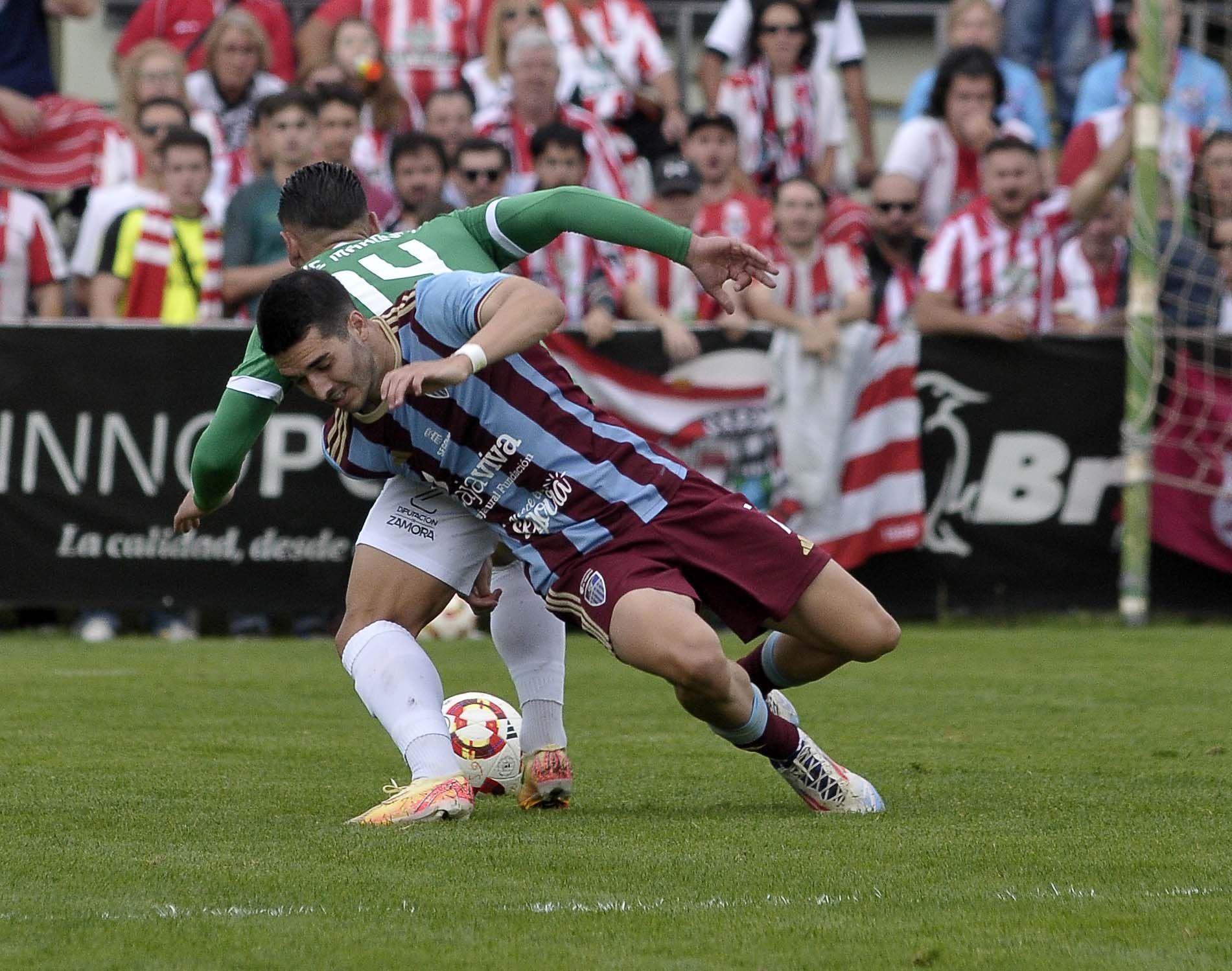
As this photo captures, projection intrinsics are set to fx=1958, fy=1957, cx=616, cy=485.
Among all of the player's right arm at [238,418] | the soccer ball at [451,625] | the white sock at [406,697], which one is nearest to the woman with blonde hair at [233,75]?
the soccer ball at [451,625]

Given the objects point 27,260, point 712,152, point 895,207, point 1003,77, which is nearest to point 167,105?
point 27,260

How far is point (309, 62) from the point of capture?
1223cm

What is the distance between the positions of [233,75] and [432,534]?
687 cm

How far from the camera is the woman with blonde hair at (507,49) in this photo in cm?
1176

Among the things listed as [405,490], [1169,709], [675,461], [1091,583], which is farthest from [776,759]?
[1091,583]

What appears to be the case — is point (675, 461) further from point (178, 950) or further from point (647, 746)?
point (178, 950)

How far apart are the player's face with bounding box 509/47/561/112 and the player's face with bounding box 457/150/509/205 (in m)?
0.93

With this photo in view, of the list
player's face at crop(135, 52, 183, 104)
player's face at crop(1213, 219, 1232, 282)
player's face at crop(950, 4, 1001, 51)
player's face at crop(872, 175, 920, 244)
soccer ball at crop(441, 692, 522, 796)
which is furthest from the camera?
player's face at crop(950, 4, 1001, 51)

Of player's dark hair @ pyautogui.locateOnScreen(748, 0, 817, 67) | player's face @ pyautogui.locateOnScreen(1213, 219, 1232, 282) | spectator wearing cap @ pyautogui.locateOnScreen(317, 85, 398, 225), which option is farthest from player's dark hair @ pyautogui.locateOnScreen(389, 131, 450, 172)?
player's face @ pyautogui.locateOnScreen(1213, 219, 1232, 282)

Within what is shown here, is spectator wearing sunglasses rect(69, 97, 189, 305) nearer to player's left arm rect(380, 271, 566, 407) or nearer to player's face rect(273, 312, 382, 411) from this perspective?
player's left arm rect(380, 271, 566, 407)

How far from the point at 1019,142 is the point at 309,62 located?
445cm

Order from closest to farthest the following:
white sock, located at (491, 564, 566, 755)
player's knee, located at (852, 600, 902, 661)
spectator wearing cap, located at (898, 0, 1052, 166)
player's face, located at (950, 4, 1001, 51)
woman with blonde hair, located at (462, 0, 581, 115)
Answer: player's knee, located at (852, 600, 902, 661), white sock, located at (491, 564, 566, 755), woman with blonde hair, located at (462, 0, 581, 115), spectator wearing cap, located at (898, 0, 1052, 166), player's face, located at (950, 4, 1001, 51)

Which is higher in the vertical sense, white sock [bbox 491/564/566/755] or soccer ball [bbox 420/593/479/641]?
white sock [bbox 491/564/566/755]

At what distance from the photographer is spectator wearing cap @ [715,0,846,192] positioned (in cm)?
1200
